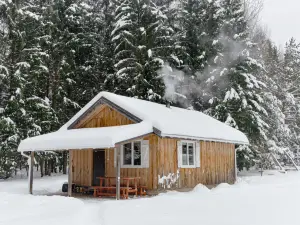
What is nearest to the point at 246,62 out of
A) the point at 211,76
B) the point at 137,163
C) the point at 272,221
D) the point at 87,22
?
the point at 211,76

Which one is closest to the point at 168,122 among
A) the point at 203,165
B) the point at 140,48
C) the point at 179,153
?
the point at 179,153

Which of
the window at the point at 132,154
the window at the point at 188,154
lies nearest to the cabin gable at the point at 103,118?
the window at the point at 132,154

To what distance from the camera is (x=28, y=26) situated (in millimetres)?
25250

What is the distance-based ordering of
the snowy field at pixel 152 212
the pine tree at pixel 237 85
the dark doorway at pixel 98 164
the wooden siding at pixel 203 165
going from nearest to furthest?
the snowy field at pixel 152 212 → the wooden siding at pixel 203 165 → the dark doorway at pixel 98 164 → the pine tree at pixel 237 85

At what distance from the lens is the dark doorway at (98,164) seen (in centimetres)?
1698

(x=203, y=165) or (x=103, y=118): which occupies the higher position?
(x=103, y=118)

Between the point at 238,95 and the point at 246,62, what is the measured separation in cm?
296

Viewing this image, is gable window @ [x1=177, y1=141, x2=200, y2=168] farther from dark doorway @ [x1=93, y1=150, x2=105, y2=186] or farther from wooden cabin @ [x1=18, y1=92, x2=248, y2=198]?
dark doorway @ [x1=93, y1=150, x2=105, y2=186]

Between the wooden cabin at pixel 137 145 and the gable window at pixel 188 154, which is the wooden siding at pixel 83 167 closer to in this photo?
the wooden cabin at pixel 137 145

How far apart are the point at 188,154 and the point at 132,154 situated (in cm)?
297

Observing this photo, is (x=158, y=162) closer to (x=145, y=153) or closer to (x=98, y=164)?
(x=145, y=153)

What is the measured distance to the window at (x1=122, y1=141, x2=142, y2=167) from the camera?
16047mm

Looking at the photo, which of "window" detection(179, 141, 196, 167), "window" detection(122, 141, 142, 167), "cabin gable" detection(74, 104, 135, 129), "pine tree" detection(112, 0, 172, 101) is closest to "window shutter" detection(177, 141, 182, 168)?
"window" detection(179, 141, 196, 167)

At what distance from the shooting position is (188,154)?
1747cm
